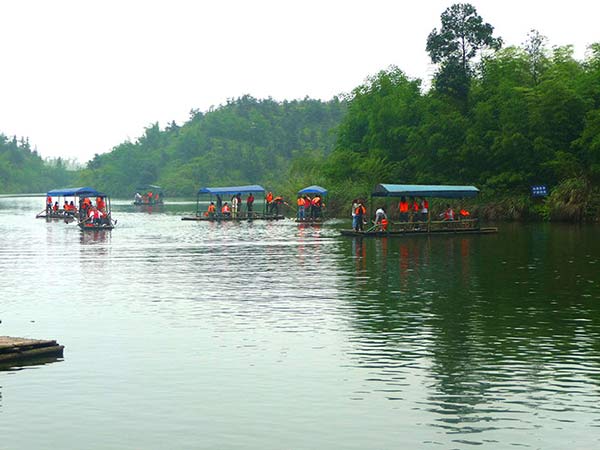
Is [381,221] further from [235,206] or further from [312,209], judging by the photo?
[235,206]

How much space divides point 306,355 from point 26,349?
14.7 feet

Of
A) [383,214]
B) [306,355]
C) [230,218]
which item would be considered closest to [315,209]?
[230,218]

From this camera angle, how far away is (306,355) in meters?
16.3

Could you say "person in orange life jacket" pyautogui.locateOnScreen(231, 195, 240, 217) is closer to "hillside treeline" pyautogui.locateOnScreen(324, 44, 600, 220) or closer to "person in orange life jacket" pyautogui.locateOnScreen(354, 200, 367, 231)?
"hillside treeline" pyautogui.locateOnScreen(324, 44, 600, 220)

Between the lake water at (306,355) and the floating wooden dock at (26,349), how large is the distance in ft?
1.07

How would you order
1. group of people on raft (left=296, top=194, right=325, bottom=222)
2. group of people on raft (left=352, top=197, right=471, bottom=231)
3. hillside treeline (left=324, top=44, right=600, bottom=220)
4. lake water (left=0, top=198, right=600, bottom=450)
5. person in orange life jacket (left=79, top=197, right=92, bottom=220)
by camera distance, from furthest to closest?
group of people on raft (left=296, top=194, right=325, bottom=222) → person in orange life jacket (left=79, top=197, right=92, bottom=220) → hillside treeline (left=324, top=44, right=600, bottom=220) → group of people on raft (left=352, top=197, right=471, bottom=231) → lake water (left=0, top=198, right=600, bottom=450)

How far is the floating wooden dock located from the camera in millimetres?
15578

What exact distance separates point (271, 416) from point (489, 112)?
6542 cm

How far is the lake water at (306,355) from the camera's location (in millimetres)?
11750

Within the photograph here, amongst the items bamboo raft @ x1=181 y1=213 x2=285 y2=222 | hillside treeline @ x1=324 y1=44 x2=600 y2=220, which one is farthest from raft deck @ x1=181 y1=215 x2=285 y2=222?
hillside treeline @ x1=324 y1=44 x2=600 y2=220

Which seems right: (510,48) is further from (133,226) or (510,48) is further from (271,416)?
(271,416)

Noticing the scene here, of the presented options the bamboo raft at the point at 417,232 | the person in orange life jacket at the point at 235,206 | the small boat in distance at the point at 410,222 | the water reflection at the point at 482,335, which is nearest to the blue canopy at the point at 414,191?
the small boat in distance at the point at 410,222

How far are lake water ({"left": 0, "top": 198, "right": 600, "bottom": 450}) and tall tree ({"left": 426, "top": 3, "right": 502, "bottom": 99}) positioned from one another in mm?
51040

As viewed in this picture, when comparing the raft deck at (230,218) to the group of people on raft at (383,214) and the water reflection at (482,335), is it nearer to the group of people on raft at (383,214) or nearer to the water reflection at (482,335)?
the group of people on raft at (383,214)
